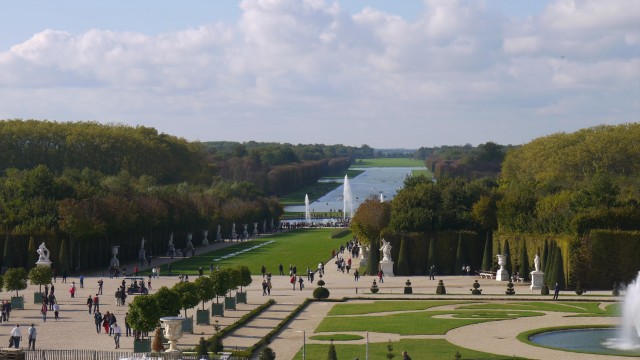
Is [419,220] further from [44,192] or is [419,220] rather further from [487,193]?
[44,192]

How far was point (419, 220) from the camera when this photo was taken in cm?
9088

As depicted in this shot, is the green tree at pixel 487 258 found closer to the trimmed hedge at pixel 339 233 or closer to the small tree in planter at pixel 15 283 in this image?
the small tree in planter at pixel 15 283

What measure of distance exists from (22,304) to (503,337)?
28.5 metres

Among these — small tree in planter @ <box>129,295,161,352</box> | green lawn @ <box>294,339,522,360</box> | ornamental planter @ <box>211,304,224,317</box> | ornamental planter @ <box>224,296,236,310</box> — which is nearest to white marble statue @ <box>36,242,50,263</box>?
ornamental planter @ <box>224,296,236,310</box>

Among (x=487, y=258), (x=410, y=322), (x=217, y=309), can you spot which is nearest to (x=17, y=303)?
(x=217, y=309)

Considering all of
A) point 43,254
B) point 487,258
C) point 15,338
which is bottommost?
point 15,338

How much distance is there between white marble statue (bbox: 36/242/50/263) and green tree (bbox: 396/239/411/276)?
26271 millimetres

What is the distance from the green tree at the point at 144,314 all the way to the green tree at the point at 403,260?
41846 mm

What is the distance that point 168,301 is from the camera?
169 feet

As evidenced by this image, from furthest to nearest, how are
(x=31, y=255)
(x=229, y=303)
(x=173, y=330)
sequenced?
(x=31, y=255), (x=229, y=303), (x=173, y=330)

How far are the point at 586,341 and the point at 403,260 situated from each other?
38.2 metres

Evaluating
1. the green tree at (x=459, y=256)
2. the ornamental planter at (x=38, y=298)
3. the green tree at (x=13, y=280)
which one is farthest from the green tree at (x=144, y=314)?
the green tree at (x=459, y=256)

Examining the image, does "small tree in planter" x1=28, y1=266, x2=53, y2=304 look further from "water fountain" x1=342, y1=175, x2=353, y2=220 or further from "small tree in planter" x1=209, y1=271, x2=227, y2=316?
"water fountain" x1=342, y1=175, x2=353, y2=220

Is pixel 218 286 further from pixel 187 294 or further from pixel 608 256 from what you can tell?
pixel 608 256
